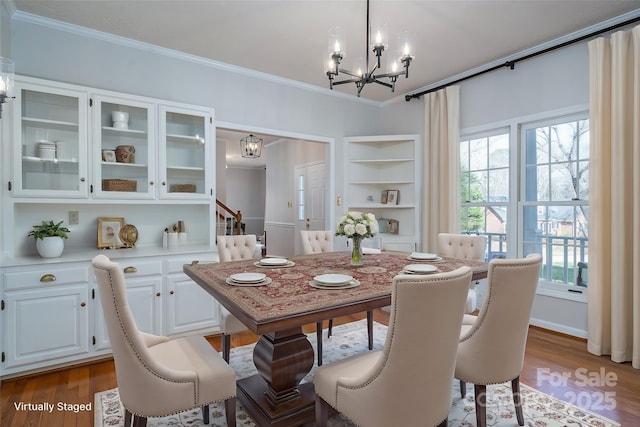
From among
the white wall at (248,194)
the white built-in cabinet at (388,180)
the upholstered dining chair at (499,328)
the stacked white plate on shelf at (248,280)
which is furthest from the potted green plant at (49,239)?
the white wall at (248,194)

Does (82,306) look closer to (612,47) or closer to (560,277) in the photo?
(560,277)

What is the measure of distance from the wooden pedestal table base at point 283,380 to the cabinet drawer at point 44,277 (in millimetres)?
1640

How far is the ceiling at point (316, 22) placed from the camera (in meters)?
2.62

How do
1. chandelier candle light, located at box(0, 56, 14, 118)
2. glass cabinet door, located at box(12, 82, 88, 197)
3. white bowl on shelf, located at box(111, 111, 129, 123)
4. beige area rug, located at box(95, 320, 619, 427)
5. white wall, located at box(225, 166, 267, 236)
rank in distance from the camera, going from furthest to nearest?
1. white wall, located at box(225, 166, 267, 236)
2. white bowl on shelf, located at box(111, 111, 129, 123)
3. glass cabinet door, located at box(12, 82, 88, 197)
4. beige area rug, located at box(95, 320, 619, 427)
5. chandelier candle light, located at box(0, 56, 14, 118)

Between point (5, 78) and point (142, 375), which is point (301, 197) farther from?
point (142, 375)

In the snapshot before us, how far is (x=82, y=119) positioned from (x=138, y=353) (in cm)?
234

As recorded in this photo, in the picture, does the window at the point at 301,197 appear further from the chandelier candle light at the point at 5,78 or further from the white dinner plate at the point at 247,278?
the chandelier candle light at the point at 5,78

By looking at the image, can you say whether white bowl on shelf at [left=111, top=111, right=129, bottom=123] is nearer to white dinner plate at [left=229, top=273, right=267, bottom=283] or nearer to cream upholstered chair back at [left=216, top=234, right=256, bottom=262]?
cream upholstered chair back at [left=216, top=234, right=256, bottom=262]

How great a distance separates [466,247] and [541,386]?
1.14 metres

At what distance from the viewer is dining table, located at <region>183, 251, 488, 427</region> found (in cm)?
146

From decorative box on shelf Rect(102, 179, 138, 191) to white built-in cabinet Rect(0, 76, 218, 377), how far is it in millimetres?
20

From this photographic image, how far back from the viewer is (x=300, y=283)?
75.7 inches

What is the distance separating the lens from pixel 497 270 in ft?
5.13

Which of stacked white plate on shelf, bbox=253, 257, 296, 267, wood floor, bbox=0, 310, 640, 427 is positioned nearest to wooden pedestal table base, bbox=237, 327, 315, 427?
stacked white plate on shelf, bbox=253, 257, 296, 267
